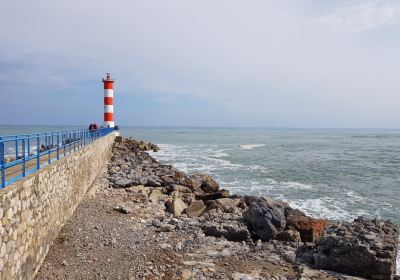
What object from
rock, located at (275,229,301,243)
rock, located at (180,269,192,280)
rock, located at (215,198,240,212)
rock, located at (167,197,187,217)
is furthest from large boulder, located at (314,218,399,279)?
rock, located at (167,197,187,217)

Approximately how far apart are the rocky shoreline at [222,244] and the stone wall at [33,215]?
45 cm

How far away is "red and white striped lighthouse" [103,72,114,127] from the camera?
112ft

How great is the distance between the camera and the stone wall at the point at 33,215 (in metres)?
5.72

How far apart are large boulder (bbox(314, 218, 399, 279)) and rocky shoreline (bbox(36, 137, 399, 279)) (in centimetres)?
2

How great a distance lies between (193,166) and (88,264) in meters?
23.7

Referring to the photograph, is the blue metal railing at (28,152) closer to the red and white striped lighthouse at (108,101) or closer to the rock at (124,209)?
the rock at (124,209)

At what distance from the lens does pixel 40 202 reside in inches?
302

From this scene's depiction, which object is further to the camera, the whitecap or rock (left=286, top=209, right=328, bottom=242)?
the whitecap

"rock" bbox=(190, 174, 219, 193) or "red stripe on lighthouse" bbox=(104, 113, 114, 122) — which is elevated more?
"red stripe on lighthouse" bbox=(104, 113, 114, 122)

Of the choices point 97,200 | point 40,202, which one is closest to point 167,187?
point 97,200

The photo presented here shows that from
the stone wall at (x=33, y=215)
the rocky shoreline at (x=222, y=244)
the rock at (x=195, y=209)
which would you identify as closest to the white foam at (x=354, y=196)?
the rocky shoreline at (x=222, y=244)

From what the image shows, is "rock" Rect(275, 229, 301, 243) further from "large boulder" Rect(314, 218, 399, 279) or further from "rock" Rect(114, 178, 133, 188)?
"rock" Rect(114, 178, 133, 188)

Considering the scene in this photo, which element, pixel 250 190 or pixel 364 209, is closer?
pixel 364 209

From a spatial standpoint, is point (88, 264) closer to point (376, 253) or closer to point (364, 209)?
point (376, 253)
